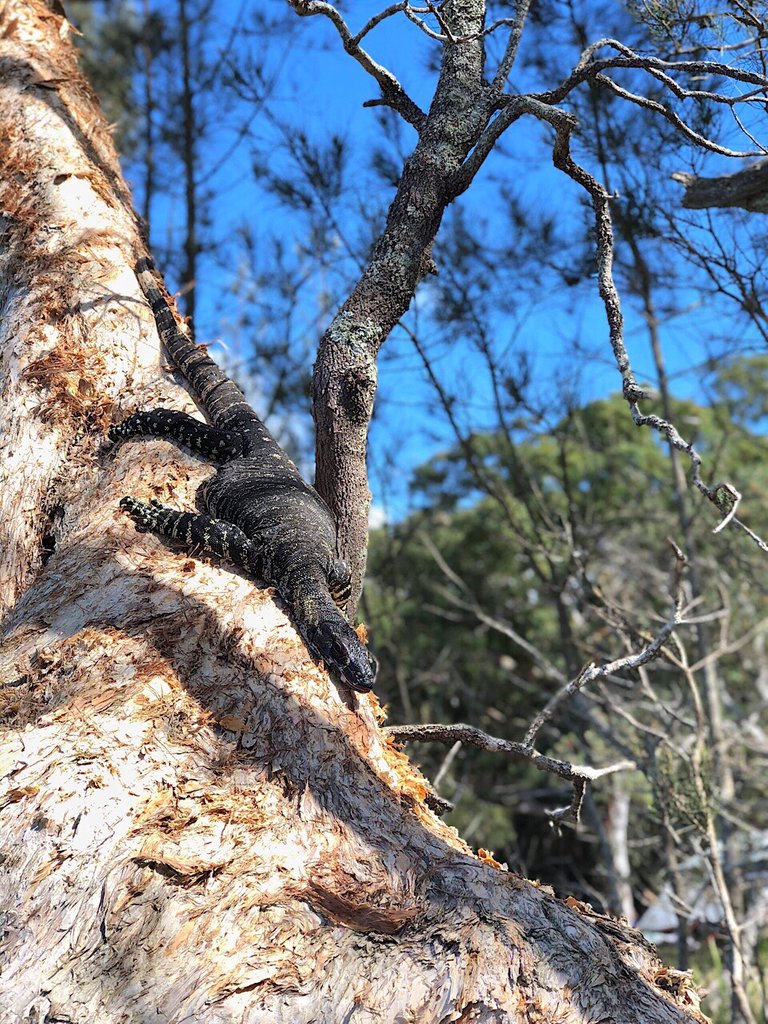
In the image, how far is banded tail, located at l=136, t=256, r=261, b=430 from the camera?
3.88 meters

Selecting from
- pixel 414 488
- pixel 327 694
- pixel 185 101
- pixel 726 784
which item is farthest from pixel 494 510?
pixel 327 694

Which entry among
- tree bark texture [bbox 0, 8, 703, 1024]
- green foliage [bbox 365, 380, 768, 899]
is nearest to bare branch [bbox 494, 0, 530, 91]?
tree bark texture [bbox 0, 8, 703, 1024]

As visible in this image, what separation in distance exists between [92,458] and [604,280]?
1.98m

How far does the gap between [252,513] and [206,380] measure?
0.68 m

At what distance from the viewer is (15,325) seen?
391cm

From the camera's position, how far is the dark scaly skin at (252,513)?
10.4 feet

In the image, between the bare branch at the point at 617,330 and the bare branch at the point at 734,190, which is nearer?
the bare branch at the point at 617,330

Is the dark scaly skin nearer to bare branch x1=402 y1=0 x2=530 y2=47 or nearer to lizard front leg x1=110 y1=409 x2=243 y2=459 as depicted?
lizard front leg x1=110 y1=409 x2=243 y2=459

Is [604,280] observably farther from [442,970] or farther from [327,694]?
[442,970]

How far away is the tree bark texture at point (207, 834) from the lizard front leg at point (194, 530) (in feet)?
0.19

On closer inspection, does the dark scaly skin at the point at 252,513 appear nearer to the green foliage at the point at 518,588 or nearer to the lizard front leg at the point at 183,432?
the lizard front leg at the point at 183,432

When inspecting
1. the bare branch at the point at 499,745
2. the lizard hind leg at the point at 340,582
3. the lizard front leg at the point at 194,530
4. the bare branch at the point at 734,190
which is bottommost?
the bare branch at the point at 499,745

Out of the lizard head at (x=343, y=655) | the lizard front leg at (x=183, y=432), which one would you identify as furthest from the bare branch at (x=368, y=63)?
the lizard head at (x=343, y=655)

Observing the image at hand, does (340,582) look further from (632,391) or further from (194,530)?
(632,391)
